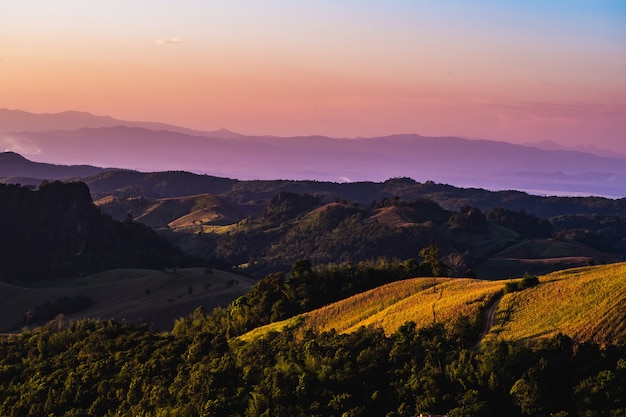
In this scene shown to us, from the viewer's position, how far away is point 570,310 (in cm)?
4916

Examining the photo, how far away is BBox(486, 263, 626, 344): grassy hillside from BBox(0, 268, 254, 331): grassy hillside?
88.9 meters

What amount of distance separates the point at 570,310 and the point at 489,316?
4.90m

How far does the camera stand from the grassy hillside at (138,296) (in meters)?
141

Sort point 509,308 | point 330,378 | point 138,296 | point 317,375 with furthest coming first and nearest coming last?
point 138,296 → point 509,308 → point 317,375 → point 330,378

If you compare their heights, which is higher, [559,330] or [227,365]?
[559,330]

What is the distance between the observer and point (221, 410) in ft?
143

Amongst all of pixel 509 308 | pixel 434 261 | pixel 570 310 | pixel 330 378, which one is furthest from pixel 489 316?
pixel 434 261

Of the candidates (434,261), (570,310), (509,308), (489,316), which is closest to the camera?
(570,310)

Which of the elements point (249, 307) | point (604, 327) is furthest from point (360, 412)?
point (249, 307)

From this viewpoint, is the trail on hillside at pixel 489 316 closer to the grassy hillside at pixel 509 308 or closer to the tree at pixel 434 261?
the grassy hillside at pixel 509 308

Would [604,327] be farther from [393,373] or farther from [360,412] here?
[360,412]

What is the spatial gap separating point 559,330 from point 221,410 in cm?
1862

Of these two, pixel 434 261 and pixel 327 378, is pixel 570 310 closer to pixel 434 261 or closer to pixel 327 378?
pixel 327 378

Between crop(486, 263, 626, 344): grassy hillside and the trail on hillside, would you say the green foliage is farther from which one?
crop(486, 263, 626, 344): grassy hillside
